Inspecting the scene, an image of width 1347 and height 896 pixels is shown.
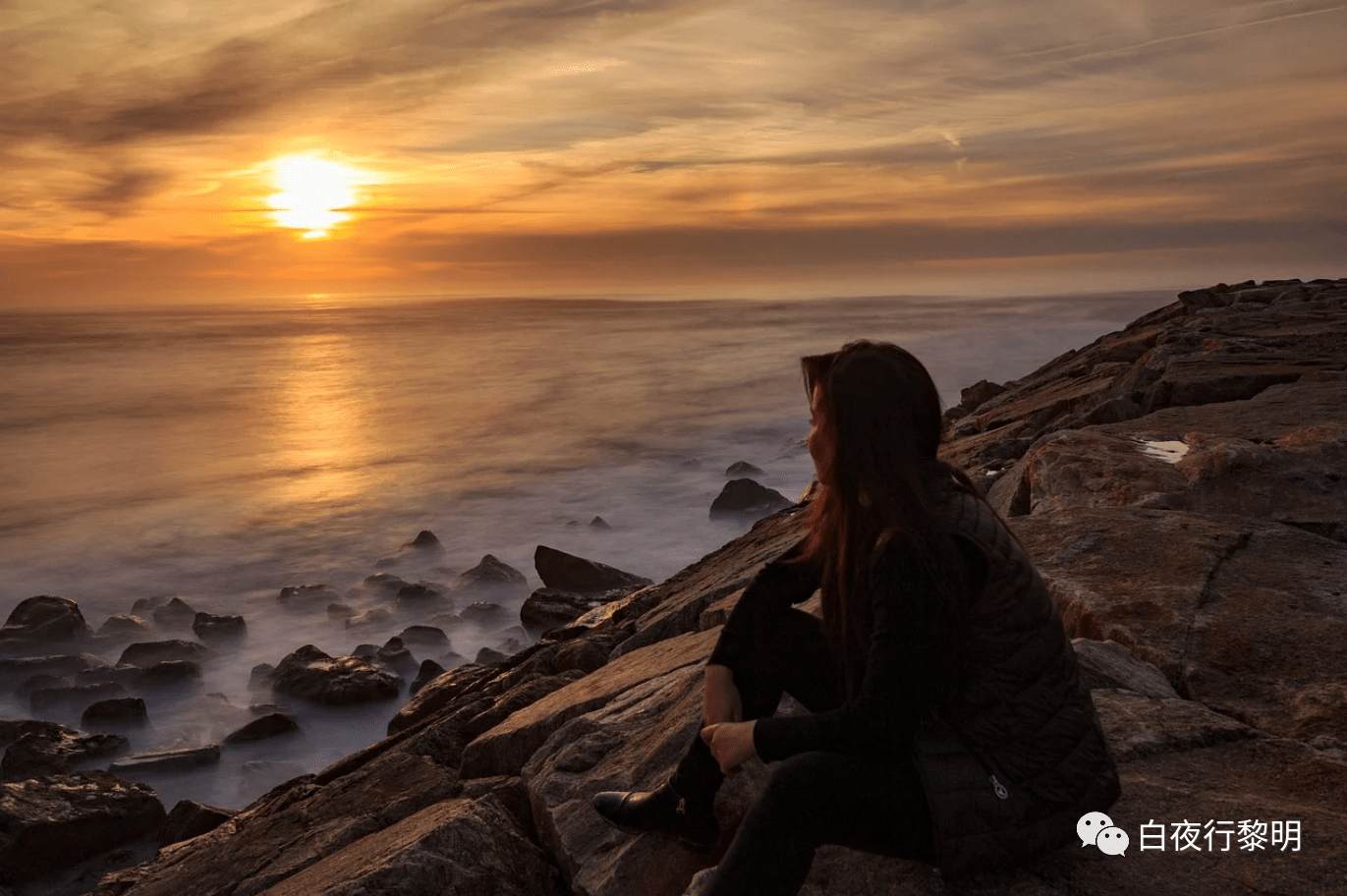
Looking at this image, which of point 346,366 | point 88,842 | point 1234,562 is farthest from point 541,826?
point 346,366

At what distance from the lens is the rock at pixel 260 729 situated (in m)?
10.6

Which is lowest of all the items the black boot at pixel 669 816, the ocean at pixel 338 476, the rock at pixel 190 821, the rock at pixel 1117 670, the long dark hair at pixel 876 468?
the ocean at pixel 338 476

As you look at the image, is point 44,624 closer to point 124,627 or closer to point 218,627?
point 124,627

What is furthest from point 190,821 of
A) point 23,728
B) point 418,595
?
point 418,595

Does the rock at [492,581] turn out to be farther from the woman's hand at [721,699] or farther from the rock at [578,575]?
the woman's hand at [721,699]

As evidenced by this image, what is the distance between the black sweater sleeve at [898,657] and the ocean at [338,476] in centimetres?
70

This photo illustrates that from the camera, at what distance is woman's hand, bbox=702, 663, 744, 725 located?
302 cm

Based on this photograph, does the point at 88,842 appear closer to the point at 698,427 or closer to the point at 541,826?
the point at 541,826

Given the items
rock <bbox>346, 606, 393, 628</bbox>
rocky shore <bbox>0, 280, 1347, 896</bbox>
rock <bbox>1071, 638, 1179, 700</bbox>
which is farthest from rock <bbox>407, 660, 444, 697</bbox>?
rock <bbox>1071, 638, 1179, 700</bbox>

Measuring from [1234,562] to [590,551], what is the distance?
15.8 m

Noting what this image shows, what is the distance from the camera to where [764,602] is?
307 centimetres

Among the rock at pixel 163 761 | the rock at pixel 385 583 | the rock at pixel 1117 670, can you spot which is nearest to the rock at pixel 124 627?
Answer: the rock at pixel 385 583

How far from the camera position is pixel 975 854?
240cm

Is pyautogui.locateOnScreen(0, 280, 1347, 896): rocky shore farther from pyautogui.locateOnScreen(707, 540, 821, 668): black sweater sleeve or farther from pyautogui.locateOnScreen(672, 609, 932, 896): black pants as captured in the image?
pyautogui.locateOnScreen(707, 540, 821, 668): black sweater sleeve
